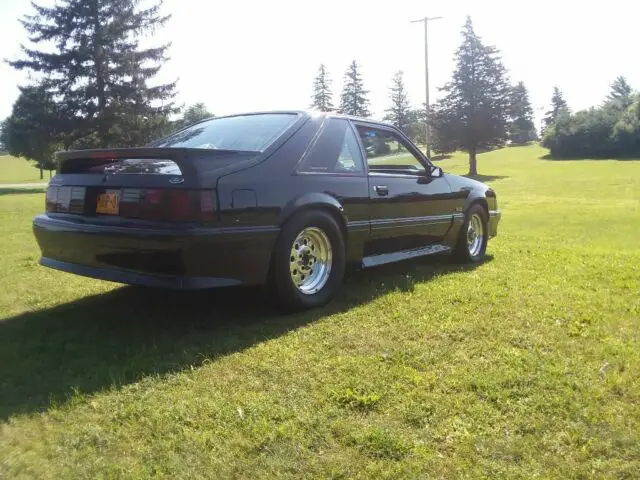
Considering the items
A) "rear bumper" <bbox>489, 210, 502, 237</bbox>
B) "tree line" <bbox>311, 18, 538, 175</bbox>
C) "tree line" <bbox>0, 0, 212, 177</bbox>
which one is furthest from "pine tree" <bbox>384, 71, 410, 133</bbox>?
"rear bumper" <bbox>489, 210, 502, 237</bbox>

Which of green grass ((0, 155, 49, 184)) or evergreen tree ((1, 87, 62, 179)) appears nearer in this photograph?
evergreen tree ((1, 87, 62, 179))

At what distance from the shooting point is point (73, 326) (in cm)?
411

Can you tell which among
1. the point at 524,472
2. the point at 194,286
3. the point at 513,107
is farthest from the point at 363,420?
the point at 513,107

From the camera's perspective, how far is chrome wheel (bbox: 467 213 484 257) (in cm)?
680

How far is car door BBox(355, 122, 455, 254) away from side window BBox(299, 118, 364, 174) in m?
0.15

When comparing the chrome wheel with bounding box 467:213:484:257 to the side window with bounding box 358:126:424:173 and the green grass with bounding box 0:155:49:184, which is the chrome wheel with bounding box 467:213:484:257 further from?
the green grass with bounding box 0:155:49:184

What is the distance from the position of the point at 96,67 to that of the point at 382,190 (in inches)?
1184

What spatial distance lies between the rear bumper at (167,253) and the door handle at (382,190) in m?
1.38

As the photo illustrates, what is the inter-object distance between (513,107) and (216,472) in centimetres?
4974

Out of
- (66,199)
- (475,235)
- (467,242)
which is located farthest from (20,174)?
(66,199)

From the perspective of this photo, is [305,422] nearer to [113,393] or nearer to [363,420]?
[363,420]

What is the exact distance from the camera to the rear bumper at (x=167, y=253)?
142 inches

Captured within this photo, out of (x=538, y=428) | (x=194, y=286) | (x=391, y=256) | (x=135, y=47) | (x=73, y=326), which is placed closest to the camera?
(x=538, y=428)

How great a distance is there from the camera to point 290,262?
425 cm
